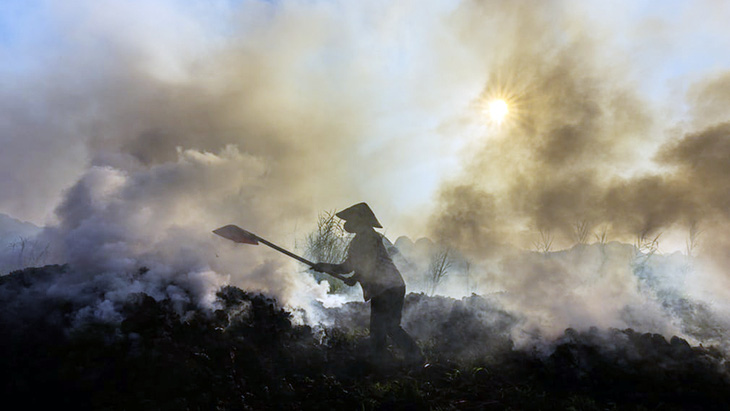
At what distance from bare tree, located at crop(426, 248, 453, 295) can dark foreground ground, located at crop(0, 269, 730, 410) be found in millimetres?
22832

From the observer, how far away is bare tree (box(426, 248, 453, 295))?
33.7 metres

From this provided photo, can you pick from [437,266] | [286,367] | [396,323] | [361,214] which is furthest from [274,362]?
[437,266]

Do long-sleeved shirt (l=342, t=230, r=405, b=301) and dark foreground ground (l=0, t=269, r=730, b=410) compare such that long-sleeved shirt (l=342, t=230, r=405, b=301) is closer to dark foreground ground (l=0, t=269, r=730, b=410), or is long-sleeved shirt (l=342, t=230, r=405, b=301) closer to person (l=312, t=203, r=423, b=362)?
person (l=312, t=203, r=423, b=362)

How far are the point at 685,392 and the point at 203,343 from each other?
8.59 m

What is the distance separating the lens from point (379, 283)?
8.69 metres

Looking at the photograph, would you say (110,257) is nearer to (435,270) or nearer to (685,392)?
(685,392)

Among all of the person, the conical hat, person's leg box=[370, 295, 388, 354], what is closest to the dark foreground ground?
person's leg box=[370, 295, 388, 354]

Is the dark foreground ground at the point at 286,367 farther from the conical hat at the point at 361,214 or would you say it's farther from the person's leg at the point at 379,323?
the conical hat at the point at 361,214

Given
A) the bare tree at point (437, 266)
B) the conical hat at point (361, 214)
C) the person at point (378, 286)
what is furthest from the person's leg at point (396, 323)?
the bare tree at point (437, 266)

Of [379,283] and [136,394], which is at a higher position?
[379,283]

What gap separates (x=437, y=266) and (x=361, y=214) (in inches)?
1044

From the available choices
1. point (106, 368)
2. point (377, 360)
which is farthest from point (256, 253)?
point (106, 368)

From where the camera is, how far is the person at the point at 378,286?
873cm

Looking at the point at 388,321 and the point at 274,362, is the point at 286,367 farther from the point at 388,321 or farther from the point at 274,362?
the point at 388,321
